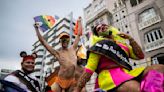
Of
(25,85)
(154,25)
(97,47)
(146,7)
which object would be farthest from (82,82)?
(146,7)

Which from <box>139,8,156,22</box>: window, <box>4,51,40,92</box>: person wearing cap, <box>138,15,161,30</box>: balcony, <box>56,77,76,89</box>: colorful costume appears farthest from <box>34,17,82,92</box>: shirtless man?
<box>139,8,156,22</box>: window

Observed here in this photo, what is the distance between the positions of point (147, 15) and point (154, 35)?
8.46ft

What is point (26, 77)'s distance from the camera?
3049 millimetres

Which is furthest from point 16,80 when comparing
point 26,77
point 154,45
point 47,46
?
point 154,45

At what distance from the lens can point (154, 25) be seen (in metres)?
18.5

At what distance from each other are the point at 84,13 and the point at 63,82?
25.8 meters

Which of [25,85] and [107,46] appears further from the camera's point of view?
[25,85]

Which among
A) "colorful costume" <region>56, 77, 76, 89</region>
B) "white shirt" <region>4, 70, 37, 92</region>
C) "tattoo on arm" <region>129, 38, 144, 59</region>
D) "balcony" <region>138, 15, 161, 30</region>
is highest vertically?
"balcony" <region>138, 15, 161, 30</region>

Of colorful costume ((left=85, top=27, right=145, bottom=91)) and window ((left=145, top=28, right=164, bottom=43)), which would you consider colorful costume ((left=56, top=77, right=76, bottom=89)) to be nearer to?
Result: colorful costume ((left=85, top=27, right=145, bottom=91))

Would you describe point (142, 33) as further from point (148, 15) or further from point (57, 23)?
point (57, 23)

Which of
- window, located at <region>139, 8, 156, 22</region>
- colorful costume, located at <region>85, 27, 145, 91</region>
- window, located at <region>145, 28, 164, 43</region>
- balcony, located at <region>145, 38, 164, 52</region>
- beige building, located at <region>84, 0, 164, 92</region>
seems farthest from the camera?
window, located at <region>139, 8, 156, 22</region>

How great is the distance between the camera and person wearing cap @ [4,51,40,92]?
2.88 metres

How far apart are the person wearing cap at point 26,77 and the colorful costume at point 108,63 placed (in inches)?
49.7

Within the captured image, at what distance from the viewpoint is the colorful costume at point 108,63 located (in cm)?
198
